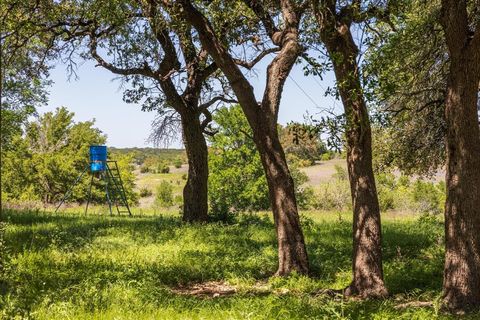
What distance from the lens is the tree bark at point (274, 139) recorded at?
9469 mm

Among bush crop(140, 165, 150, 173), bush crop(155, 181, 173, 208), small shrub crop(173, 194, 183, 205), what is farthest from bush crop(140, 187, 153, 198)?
bush crop(140, 165, 150, 173)

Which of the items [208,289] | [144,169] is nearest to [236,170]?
[208,289]

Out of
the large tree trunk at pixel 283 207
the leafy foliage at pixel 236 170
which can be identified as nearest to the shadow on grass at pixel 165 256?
the large tree trunk at pixel 283 207

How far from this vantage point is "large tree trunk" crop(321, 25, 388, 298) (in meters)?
7.87

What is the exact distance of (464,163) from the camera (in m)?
6.74

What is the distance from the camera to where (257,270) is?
9.93m

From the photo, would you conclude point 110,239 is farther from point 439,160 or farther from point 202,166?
point 439,160

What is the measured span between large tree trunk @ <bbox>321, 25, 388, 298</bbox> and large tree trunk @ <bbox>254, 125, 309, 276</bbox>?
5.27 ft

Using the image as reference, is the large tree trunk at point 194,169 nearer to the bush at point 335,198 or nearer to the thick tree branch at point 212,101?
the thick tree branch at point 212,101

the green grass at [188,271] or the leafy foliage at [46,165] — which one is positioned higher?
the leafy foliage at [46,165]

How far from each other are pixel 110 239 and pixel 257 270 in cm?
425

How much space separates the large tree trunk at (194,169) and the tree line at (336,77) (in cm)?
4

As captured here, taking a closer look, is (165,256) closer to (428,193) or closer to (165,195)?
(428,193)

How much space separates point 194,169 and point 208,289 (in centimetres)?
775
